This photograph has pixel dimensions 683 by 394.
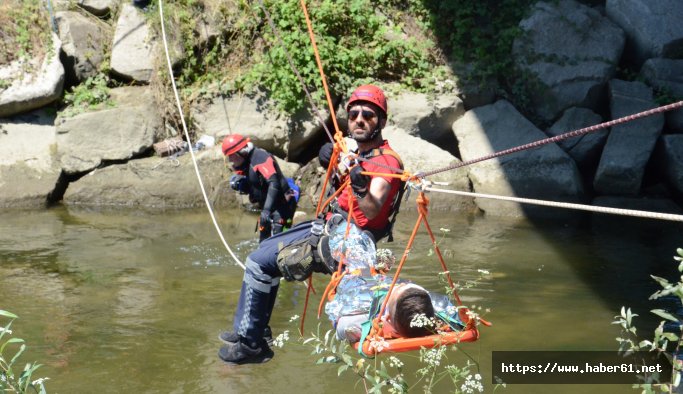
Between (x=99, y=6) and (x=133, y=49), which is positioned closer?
(x=133, y=49)

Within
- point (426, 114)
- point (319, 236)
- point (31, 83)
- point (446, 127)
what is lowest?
point (319, 236)

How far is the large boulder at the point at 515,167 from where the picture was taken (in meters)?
10.7

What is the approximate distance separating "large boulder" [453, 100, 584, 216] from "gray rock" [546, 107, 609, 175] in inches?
16.3

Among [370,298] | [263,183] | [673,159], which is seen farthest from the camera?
[673,159]

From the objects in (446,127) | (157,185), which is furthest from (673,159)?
(157,185)

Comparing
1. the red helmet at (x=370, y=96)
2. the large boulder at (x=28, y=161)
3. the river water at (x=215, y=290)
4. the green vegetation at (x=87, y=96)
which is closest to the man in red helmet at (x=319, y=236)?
the red helmet at (x=370, y=96)

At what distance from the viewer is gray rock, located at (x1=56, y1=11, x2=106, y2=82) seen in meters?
12.7

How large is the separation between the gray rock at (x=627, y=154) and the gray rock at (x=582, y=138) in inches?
11.0

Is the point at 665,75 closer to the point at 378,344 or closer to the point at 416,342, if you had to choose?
the point at 416,342

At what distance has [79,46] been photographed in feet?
42.0

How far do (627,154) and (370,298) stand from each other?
6.81 metres

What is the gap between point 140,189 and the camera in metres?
11.4

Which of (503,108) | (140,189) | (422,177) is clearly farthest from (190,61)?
(422,177)

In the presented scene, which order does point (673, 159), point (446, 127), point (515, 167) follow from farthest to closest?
point (446, 127) → point (515, 167) → point (673, 159)
